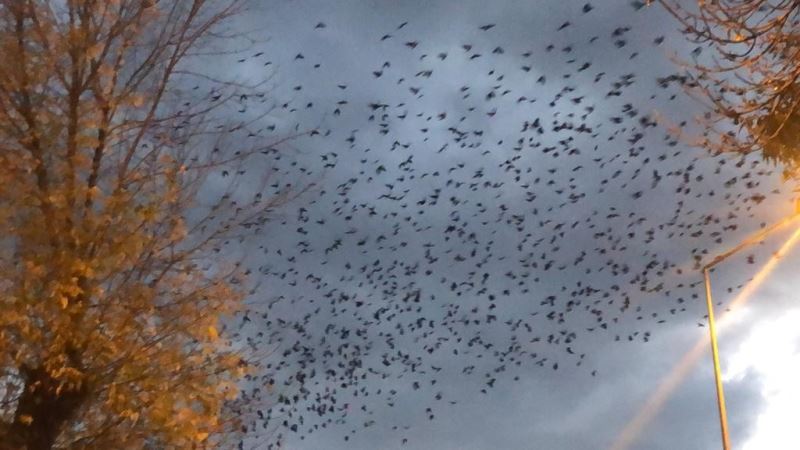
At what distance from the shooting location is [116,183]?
10.3 meters

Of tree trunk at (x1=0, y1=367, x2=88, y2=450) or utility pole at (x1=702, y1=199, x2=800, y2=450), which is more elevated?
utility pole at (x1=702, y1=199, x2=800, y2=450)

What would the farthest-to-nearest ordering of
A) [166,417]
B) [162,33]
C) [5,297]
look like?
[162,33] → [166,417] → [5,297]

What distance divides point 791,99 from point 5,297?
7.70 meters

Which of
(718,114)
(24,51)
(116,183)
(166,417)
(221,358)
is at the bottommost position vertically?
(166,417)

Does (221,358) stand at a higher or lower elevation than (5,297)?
higher

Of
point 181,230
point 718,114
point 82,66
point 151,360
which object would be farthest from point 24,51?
point 718,114

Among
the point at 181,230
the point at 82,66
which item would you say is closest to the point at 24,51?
the point at 82,66

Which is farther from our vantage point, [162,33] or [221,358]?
[162,33]

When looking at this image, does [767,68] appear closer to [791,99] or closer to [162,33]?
[791,99]

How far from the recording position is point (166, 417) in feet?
32.1

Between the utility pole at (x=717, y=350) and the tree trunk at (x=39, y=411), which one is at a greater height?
the utility pole at (x=717, y=350)

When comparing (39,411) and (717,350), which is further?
(717,350)

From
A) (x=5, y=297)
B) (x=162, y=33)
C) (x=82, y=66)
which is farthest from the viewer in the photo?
(x=162, y=33)

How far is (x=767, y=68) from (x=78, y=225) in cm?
691
